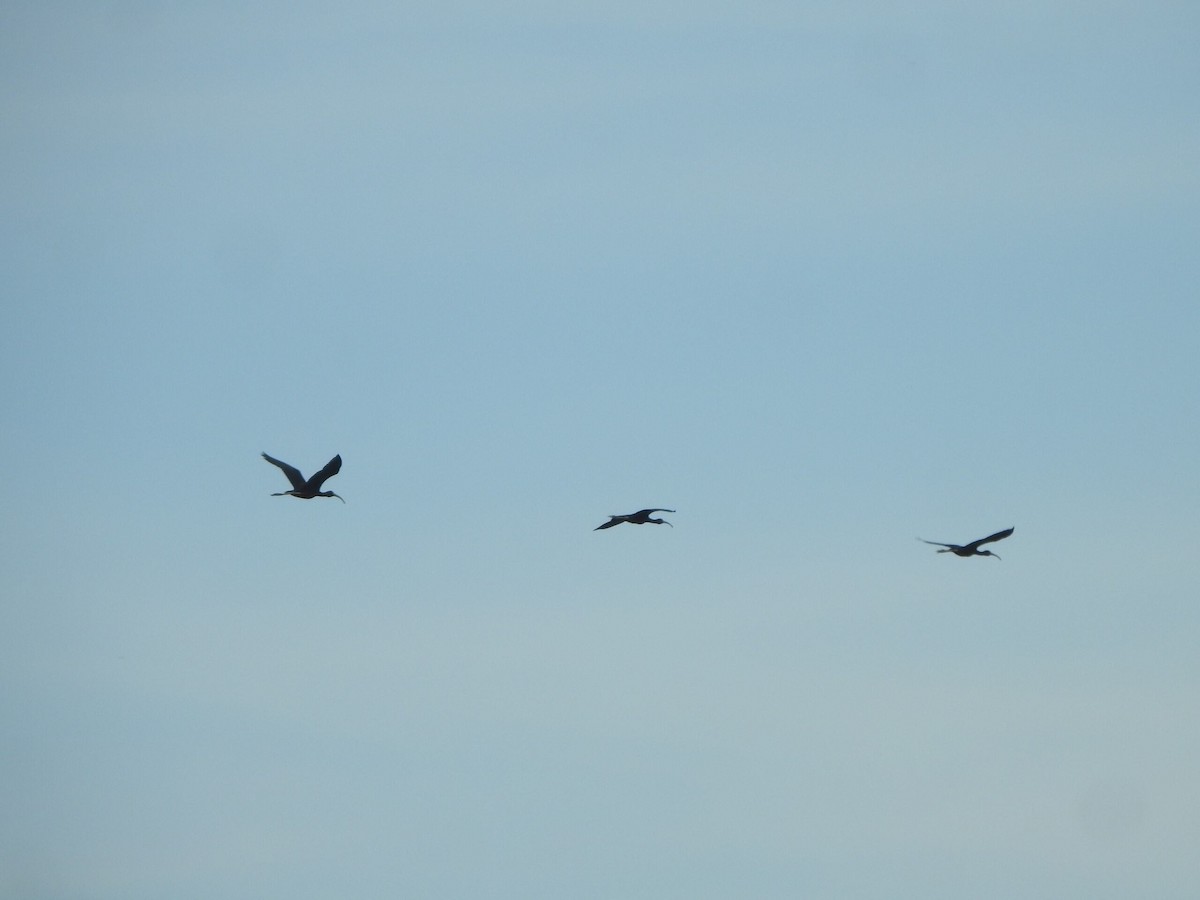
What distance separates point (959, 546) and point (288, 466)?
27.6 meters

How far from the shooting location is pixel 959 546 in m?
133

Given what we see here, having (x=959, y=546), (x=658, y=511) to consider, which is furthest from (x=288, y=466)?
(x=959, y=546)

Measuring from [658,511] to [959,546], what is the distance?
40.8 feet

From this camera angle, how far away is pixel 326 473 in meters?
128

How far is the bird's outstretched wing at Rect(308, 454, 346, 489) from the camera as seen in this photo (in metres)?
128

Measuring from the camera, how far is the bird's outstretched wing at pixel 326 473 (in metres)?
128

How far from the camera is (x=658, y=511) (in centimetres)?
13300

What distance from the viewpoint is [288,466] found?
12925cm

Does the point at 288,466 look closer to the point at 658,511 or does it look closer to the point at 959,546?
Answer: the point at 658,511
